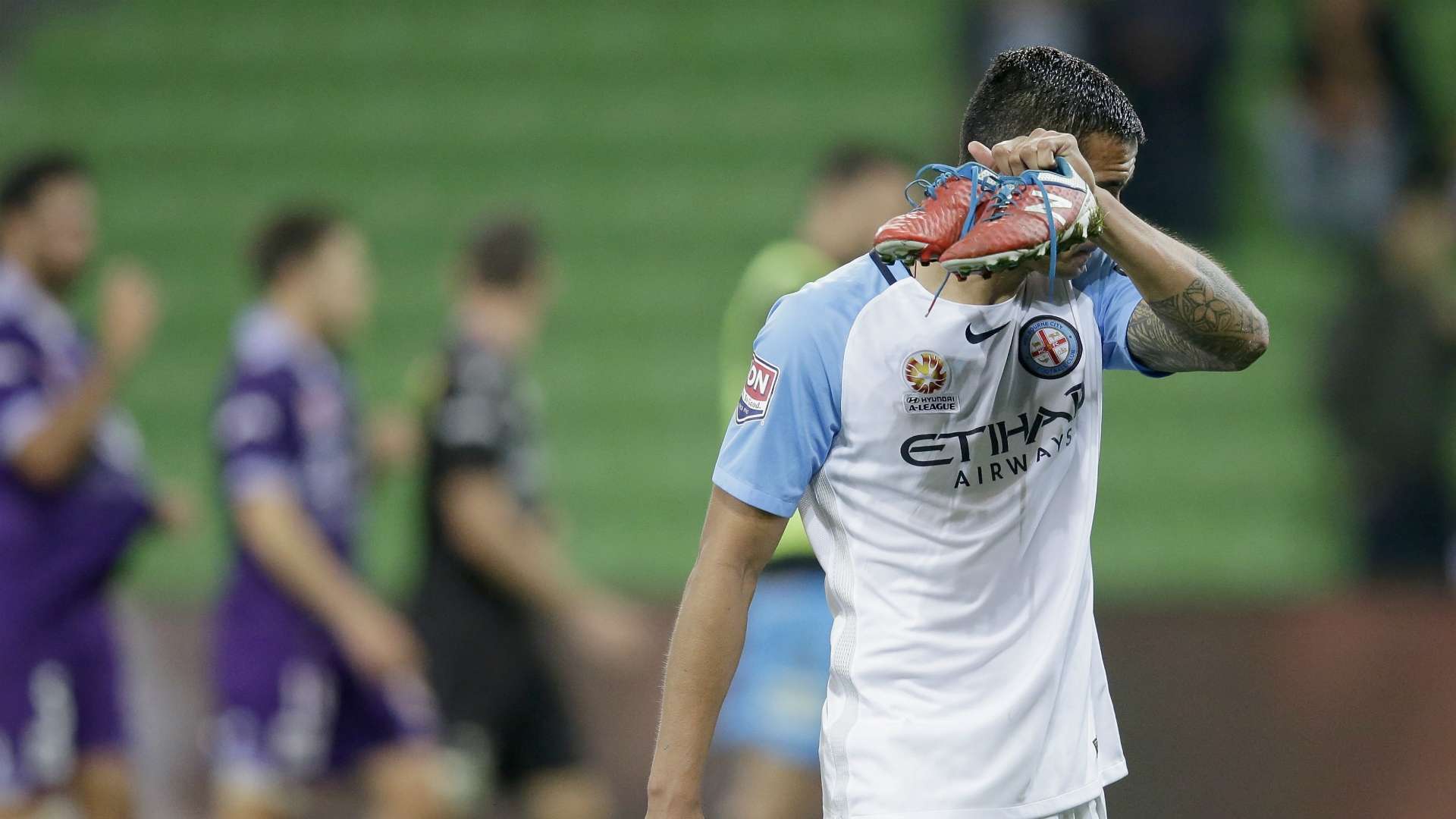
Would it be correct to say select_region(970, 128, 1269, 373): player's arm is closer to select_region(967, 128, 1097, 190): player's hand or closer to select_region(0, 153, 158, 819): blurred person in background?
select_region(967, 128, 1097, 190): player's hand

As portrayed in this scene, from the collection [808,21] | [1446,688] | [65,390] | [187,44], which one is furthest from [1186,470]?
[187,44]

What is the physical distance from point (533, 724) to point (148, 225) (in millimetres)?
5079

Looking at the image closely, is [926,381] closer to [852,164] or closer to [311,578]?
[852,164]

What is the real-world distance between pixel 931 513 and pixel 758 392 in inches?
12.4

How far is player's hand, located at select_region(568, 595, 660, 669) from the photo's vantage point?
6316mm

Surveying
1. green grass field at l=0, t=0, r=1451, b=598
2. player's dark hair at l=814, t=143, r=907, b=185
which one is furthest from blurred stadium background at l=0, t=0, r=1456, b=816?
player's dark hair at l=814, t=143, r=907, b=185

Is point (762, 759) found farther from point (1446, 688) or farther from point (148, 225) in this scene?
point (148, 225)

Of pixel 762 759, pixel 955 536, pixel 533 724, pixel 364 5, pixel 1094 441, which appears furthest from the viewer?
pixel 364 5

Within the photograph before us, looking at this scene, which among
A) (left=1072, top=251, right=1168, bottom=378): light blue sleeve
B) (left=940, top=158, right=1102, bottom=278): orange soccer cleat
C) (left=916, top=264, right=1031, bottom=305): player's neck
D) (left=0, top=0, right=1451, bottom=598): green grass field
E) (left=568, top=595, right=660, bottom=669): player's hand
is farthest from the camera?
(left=0, top=0, right=1451, bottom=598): green grass field

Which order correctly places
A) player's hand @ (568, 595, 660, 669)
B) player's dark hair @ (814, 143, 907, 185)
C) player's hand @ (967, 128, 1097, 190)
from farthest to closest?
player's hand @ (568, 595, 660, 669) < player's dark hair @ (814, 143, 907, 185) < player's hand @ (967, 128, 1097, 190)

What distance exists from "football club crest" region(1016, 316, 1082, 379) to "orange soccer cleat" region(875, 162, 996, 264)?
382mm

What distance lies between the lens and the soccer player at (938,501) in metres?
2.61

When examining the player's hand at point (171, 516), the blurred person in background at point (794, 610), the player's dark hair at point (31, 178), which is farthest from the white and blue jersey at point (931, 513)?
the player's dark hair at point (31, 178)

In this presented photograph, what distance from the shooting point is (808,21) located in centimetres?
1024
